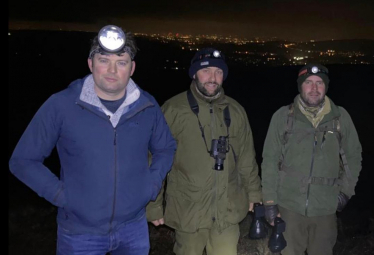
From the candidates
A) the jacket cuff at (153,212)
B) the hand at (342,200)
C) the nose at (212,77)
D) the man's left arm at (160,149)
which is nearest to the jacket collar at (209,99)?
the nose at (212,77)

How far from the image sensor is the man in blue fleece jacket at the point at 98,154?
3197 mm

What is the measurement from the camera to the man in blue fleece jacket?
3.20 m

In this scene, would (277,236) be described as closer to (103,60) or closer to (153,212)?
(153,212)

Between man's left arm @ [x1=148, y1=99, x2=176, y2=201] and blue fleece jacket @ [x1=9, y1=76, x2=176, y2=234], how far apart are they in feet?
0.90

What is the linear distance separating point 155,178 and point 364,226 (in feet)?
30.6

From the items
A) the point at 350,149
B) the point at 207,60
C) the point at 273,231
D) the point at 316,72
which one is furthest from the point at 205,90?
the point at 350,149

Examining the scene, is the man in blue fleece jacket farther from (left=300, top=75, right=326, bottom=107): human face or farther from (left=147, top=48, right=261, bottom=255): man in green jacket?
(left=300, top=75, right=326, bottom=107): human face

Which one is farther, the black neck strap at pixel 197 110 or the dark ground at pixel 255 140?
the dark ground at pixel 255 140

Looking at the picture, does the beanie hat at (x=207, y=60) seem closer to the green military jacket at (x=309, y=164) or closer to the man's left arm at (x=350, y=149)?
the green military jacket at (x=309, y=164)

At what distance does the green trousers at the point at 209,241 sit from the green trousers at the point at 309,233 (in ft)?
2.90

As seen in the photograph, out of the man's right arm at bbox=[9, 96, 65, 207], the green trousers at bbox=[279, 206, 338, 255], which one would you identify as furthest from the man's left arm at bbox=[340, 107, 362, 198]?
the man's right arm at bbox=[9, 96, 65, 207]

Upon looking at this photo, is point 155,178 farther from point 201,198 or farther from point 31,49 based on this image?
point 31,49

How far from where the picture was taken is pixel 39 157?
321 cm

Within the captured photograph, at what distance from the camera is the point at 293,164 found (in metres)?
4.71
